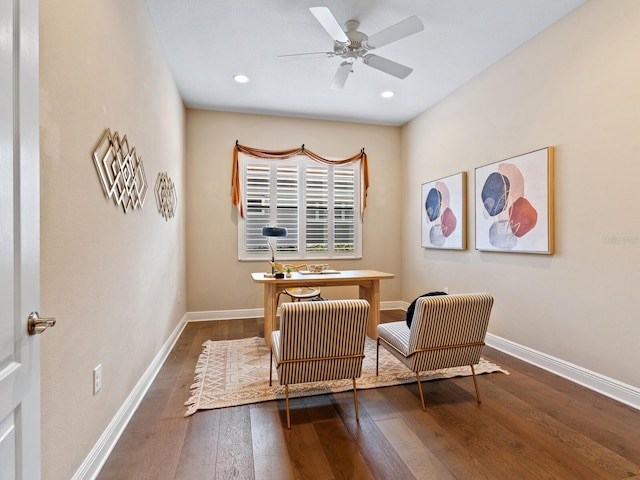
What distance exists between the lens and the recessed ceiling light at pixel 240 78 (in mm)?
3684

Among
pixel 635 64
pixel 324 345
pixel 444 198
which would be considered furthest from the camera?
pixel 444 198

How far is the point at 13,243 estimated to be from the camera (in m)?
0.88

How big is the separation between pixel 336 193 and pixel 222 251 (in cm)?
200

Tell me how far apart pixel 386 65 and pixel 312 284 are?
88.8 inches

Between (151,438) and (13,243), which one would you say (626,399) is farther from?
(13,243)

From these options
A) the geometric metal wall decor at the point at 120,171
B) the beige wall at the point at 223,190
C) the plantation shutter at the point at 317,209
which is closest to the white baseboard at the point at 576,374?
the beige wall at the point at 223,190

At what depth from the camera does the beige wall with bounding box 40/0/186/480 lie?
129 cm

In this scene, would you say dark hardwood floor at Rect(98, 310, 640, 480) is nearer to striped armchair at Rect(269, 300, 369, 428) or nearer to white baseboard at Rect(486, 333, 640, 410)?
white baseboard at Rect(486, 333, 640, 410)

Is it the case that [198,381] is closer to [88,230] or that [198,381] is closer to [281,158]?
[88,230]

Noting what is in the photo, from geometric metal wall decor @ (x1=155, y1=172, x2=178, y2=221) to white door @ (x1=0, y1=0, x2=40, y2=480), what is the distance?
2063 mm

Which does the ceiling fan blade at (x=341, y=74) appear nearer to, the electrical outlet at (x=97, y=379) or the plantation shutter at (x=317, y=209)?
the plantation shutter at (x=317, y=209)

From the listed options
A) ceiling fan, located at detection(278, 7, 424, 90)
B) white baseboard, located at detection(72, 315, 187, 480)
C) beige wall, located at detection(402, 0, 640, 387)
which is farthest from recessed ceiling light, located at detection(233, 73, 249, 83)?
white baseboard, located at detection(72, 315, 187, 480)

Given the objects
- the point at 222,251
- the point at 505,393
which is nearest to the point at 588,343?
the point at 505,393

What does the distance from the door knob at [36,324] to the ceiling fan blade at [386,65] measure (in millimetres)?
3006
